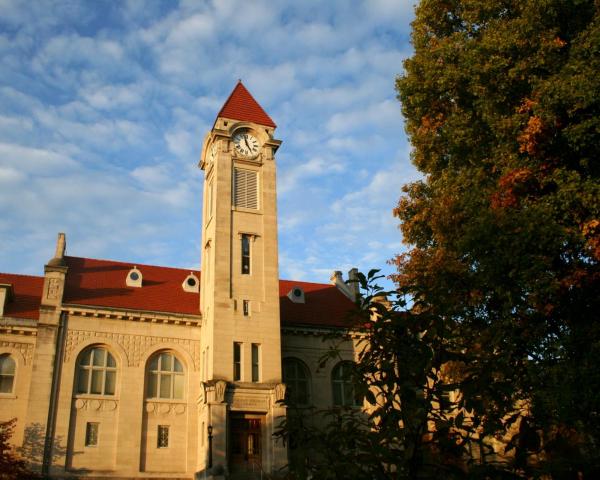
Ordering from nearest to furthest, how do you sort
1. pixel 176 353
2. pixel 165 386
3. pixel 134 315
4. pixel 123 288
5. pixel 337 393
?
pixel 165 386, pixel 134 315, pixel 176 353, pixel 337 393, pixel 123 288

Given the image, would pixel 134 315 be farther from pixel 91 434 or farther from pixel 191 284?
pixel 91 434

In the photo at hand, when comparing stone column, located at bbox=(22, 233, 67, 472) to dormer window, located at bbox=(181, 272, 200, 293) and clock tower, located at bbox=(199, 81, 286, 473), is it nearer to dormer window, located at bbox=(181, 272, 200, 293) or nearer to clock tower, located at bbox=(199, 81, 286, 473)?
dormer window, located at bbox=(181, 272, 200, 293)

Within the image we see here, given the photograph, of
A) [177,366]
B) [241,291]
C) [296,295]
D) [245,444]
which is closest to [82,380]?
[177,366]

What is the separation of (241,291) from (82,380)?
870 centimetres

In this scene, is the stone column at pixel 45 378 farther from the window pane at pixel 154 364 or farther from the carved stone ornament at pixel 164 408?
the window pane at pixel 154 364

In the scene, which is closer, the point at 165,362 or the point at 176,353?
the point at 165,362

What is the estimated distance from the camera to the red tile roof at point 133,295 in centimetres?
3100

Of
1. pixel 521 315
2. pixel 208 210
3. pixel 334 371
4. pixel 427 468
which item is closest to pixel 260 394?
pixel 334 371

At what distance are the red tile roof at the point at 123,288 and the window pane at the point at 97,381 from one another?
3279mm

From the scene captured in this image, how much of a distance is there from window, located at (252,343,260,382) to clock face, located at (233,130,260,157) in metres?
11.3

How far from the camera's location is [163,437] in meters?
29.2

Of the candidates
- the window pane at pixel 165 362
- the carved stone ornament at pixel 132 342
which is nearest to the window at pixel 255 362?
the carved stone ornament at pixel 132 342

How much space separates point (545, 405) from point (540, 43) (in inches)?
419

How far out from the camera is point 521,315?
16.7 m
